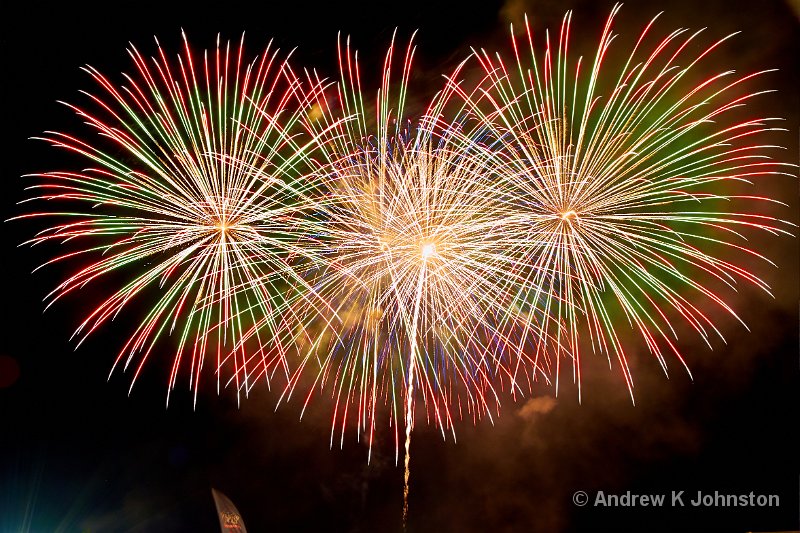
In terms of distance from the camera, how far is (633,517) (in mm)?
25141

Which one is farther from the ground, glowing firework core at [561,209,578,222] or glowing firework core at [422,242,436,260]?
glowing firework core at [561,209,578,222]

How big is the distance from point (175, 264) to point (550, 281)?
7374 millimetres

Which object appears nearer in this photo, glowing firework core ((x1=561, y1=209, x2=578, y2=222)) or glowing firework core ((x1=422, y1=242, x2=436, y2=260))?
glowing firework core ((x1=561, y1=209, x2=578, y2=222))

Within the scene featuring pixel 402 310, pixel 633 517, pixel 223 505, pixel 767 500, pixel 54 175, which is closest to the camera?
pixel 54 175

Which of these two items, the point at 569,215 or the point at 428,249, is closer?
the point at 569,215

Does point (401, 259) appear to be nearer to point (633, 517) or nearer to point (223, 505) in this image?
point (223, 505)

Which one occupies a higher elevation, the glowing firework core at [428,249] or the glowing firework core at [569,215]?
the glowing firework core at [569,215]

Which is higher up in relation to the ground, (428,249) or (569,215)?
(569,215)

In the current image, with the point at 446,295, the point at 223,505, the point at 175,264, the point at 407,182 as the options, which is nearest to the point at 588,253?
the point at 446,295

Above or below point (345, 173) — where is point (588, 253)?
below

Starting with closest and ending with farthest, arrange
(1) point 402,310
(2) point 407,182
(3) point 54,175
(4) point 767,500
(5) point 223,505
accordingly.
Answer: (3) point 54,175, (2) point 407,182, (1) point 402,310, (5) point 223,505, (4) point 767,500

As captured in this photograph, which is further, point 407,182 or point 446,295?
point 446,295

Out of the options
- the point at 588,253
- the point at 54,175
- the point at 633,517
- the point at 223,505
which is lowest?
the point at 633,517

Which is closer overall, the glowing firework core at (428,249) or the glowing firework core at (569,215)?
the glowing firework core at (569,215)
